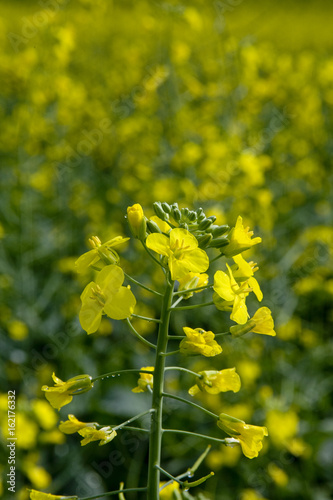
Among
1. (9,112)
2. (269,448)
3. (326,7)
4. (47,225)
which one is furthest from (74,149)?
(326,7)

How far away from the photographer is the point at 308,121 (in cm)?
560

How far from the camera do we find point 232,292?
118cm

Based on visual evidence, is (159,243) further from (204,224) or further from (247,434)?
(247,434)

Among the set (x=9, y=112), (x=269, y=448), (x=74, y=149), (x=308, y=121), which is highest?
(x=308, y=121)

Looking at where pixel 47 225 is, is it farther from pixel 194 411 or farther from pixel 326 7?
pixel 326 7

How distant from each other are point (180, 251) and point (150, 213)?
317 centimetres

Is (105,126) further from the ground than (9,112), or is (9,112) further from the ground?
(105,126)

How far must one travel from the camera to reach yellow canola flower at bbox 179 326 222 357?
1.15 metres

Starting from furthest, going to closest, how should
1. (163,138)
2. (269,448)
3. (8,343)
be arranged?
(163,138) → (8,343) → (269,448)

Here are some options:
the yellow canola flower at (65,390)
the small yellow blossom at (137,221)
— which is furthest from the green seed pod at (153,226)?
the yellow canola flower at (65,390)

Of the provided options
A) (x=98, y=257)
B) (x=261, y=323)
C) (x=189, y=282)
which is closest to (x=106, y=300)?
(x=98, y=257)

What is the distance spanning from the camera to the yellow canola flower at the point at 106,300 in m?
1.10

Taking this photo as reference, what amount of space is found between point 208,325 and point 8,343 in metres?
1.41

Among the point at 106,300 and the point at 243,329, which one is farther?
the point at 243,329
